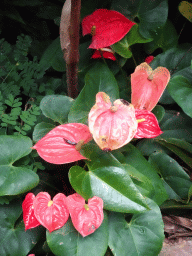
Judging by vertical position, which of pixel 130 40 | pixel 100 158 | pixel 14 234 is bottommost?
pixel 14 234

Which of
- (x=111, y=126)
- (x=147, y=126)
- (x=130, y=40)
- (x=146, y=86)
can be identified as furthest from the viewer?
(x=130, y=40)

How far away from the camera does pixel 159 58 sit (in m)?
1.11

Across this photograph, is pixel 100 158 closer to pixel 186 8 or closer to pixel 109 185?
pixel 109 185

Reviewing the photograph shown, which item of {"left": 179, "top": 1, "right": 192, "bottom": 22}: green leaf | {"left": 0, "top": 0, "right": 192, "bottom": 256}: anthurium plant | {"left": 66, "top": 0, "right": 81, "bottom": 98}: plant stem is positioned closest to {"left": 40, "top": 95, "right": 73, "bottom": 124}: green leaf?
{"left": 0, "top": 0, "right": 192, "bottom": 256}: anthurium plant

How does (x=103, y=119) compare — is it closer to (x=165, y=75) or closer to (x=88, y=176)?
(x=88, y=176)

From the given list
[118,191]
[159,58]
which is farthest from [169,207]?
[159,58]

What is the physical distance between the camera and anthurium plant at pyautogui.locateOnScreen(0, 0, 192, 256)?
690 mm

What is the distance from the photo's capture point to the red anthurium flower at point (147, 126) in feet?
2.51

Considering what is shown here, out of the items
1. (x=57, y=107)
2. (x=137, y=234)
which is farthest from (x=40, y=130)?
(x=137, y=234)

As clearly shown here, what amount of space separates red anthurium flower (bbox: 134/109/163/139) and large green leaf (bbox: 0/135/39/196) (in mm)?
338

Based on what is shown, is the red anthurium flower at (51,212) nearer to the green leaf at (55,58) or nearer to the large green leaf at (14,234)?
the large green leaf at (14,234)

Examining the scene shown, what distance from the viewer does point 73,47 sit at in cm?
86

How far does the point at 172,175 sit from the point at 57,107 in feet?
1.60

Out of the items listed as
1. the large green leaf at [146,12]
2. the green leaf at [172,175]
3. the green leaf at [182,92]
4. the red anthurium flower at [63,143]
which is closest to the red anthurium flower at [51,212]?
the red anthurium flower at [63,143]
